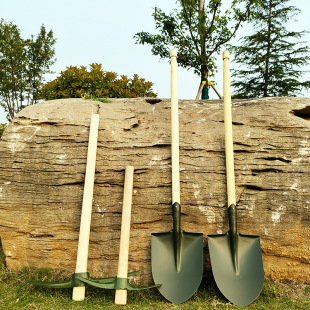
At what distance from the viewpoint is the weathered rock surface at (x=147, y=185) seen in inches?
105

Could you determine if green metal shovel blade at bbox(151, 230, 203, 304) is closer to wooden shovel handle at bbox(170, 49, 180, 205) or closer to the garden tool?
the garden tool

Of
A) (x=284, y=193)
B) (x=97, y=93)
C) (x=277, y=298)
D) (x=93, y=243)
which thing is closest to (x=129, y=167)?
(x=93, y=243)

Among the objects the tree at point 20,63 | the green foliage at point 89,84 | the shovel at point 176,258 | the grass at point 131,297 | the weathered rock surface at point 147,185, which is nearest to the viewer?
the grass at point 131,297

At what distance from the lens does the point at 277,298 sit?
241cm

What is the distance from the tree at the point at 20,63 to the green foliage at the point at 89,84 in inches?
321

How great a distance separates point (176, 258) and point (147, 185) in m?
0.77

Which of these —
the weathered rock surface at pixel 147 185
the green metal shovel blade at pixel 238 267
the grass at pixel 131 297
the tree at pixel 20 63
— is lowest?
the grass at pixel 131 297

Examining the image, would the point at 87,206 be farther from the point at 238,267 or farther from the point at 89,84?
the point at 89,84

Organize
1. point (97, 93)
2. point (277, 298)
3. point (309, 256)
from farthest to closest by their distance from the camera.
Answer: point (97, 93) → point (309, 256) → point (277, 298)

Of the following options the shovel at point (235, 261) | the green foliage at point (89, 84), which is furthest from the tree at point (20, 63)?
the shovel at point (235, 261)

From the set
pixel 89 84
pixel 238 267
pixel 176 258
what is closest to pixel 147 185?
pixel 176 258

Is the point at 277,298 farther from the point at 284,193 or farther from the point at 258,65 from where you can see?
the point at 258,65

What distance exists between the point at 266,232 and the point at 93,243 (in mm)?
1708

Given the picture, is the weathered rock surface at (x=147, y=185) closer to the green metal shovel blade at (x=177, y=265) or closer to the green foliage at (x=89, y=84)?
the green metal shovel blade at (x=177, y=265)
